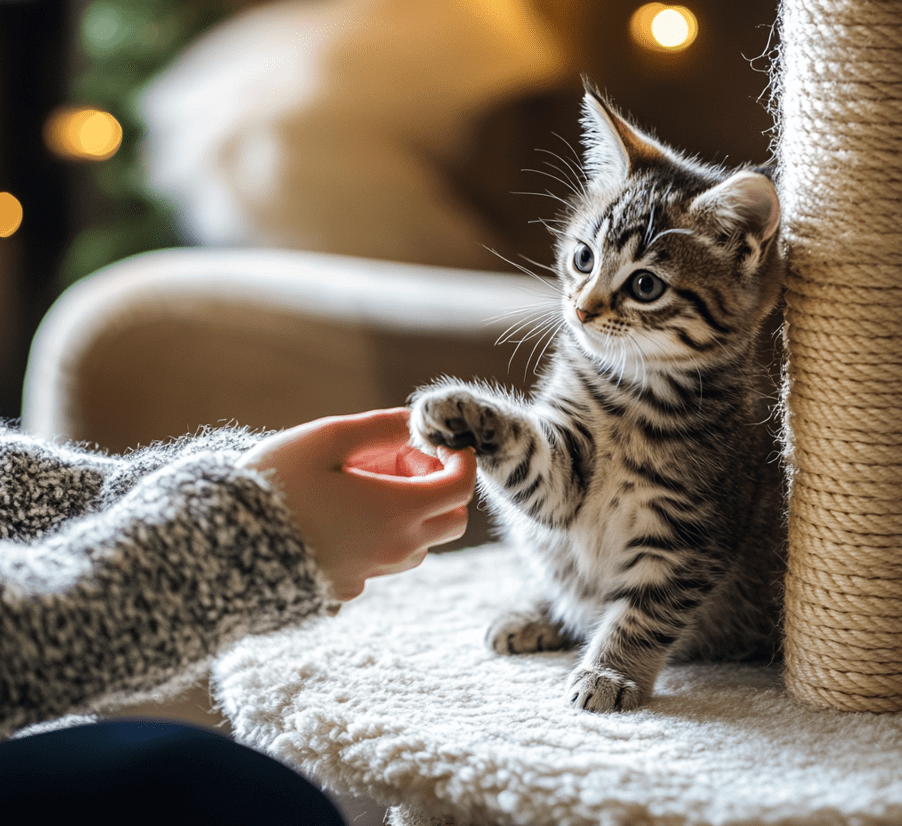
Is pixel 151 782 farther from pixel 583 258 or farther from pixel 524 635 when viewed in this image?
pixel 583 258

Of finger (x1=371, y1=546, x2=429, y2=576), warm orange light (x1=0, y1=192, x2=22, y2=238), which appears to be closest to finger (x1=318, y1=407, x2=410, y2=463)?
finger (x1=371, y1=546, x2=429, y2=576)

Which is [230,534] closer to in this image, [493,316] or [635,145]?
[635,145]

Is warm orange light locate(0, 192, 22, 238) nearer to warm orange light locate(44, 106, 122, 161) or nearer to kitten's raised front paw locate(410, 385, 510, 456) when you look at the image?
warm orange light locate(44, 106, 122, 161)

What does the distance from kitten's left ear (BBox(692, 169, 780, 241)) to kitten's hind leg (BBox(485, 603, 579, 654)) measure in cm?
52

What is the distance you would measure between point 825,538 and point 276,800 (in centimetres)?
58

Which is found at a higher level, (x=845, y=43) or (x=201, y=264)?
(x=845, y=43)

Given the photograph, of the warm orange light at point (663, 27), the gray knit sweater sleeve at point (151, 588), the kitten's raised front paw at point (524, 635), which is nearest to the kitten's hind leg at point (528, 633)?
the kitten's raised front paw at point (524, 635)

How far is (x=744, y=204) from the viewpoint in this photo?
35.0 inches

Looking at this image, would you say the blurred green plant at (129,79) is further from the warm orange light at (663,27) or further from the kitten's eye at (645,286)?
the kitten's eye at (645,286)

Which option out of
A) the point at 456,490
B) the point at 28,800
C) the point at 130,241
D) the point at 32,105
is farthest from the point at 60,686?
the point at 32,105

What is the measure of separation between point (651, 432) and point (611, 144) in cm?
38

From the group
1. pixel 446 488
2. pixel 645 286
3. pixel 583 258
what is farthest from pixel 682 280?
pixel 446 488

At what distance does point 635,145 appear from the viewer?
105 centimetres

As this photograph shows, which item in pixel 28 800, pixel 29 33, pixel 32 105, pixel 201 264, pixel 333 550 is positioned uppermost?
pixel 29 33
